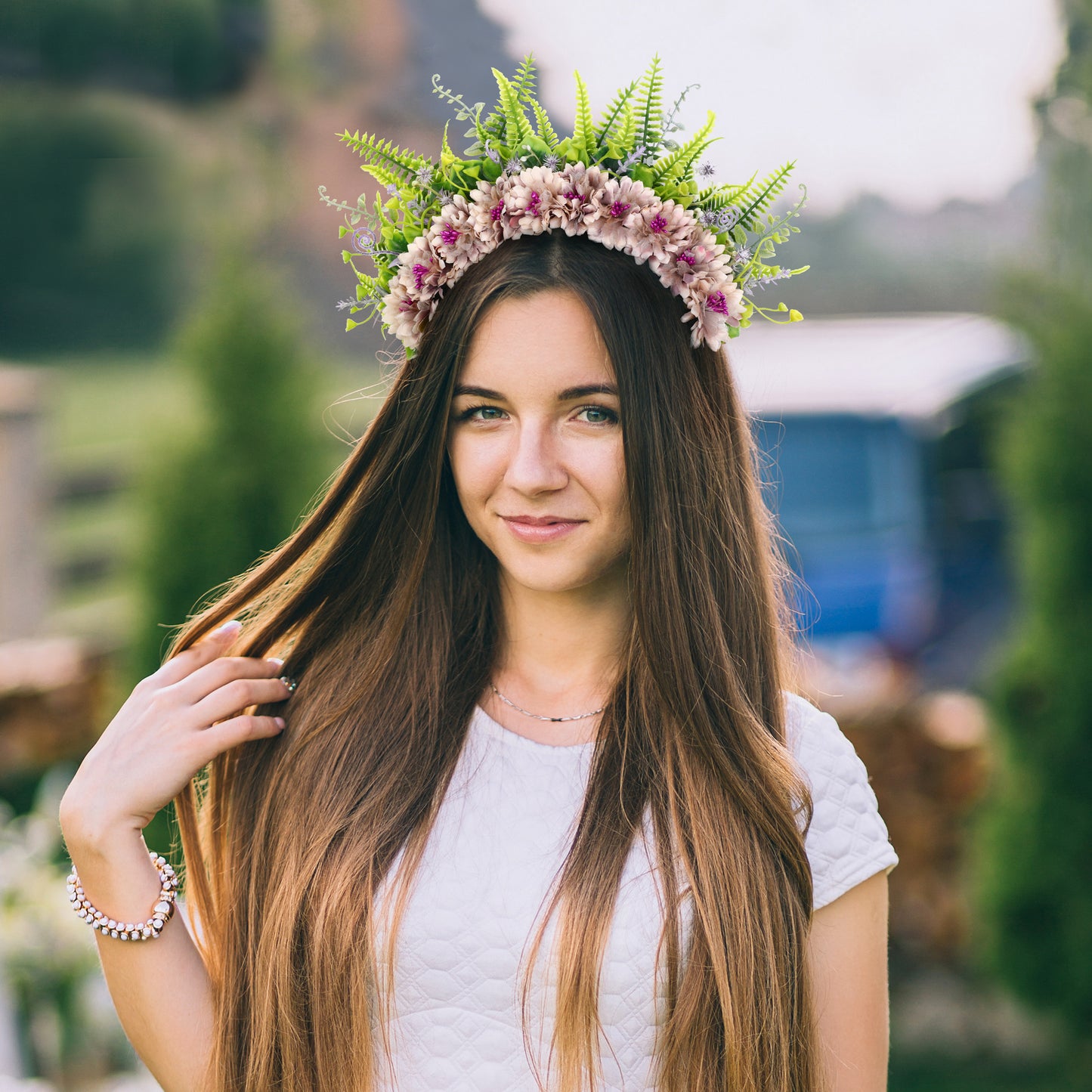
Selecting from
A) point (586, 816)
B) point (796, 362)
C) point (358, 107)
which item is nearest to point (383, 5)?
point (358, 107)

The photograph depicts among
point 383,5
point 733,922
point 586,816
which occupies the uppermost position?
point 383,5

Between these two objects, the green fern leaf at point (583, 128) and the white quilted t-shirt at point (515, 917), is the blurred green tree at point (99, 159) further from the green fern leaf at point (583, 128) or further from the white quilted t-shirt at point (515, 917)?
the white quilted t-shirt at point (515, 917)

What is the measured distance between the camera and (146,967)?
4.90ft

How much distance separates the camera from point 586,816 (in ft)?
4.96

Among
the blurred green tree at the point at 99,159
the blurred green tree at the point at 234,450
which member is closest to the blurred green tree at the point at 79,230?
the blurred green tree at the point at 99,159

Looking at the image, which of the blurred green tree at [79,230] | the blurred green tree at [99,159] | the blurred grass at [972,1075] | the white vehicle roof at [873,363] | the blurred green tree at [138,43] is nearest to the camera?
the blurred grass at [972,1075]

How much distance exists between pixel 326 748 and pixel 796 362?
7.51 m

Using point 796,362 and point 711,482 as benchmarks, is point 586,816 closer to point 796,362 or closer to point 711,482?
point 711,482

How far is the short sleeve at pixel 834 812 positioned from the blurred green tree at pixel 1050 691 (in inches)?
92.9

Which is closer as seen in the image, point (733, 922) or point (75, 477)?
point (733, 922)

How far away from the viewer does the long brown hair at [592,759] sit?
1437mm

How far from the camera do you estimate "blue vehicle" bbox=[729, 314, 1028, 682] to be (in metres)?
7.18

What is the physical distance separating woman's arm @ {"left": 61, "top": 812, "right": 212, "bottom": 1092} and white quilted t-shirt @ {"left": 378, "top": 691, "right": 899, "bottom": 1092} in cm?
25

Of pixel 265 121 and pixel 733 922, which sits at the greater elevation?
pixel 265 121
